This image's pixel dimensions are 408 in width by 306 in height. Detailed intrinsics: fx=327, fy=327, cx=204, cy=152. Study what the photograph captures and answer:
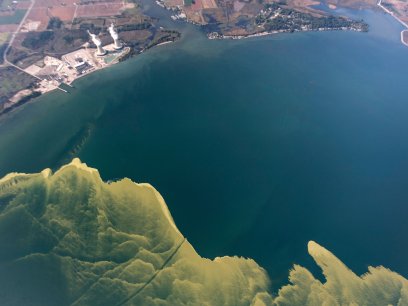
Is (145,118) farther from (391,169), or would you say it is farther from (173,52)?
(391,169)

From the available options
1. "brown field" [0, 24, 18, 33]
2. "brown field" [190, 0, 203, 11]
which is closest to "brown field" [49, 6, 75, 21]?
"brown field" [0, 24, 18, 33]

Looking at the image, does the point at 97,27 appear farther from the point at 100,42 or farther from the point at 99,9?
the point at 100,42

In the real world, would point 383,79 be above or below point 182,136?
above

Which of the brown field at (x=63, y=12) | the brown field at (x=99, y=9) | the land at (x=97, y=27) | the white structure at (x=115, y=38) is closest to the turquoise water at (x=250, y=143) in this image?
the land at (x=97, y=27)

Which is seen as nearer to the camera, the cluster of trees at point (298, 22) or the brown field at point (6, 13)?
the brown field at point (6, 13)

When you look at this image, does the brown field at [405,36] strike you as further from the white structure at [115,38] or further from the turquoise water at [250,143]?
the white structure at [115,38]

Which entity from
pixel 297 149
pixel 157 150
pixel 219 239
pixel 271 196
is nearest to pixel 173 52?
pixel 157 150
